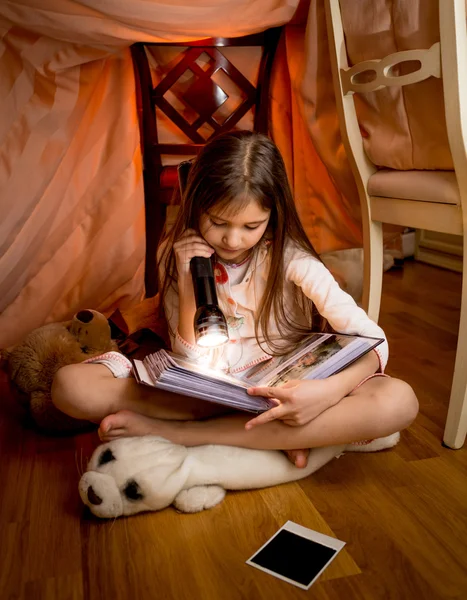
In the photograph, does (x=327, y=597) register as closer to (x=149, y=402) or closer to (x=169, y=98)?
(x=149, y=402)

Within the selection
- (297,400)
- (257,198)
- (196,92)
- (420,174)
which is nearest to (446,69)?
(420,174)

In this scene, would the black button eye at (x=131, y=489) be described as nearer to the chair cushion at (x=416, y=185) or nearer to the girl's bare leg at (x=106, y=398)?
the girl's bare leg at (x=106, y=398)

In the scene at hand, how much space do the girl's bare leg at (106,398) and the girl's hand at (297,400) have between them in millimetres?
162

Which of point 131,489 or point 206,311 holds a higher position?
point 206,311

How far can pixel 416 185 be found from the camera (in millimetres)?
1111

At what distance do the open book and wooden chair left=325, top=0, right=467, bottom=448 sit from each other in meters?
0.24

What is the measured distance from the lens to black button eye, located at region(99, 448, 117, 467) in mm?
862

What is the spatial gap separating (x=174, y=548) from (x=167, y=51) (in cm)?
130

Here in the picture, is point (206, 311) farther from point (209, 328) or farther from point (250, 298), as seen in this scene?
point (250, 298)

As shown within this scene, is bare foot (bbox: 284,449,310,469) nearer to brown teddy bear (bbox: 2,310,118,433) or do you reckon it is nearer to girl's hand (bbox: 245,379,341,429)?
girl's hand (bbox: 245,379,341,429)

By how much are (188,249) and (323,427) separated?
0.39m

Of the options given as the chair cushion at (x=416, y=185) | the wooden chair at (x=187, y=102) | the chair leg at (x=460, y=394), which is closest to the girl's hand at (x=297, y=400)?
the chair leg at (x=460, y=394)

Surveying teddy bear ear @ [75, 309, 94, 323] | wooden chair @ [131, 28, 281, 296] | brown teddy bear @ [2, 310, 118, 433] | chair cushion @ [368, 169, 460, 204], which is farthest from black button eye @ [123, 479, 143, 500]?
wooden chair @ [131, 28, 281, 296]

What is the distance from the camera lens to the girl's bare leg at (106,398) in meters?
0.96
